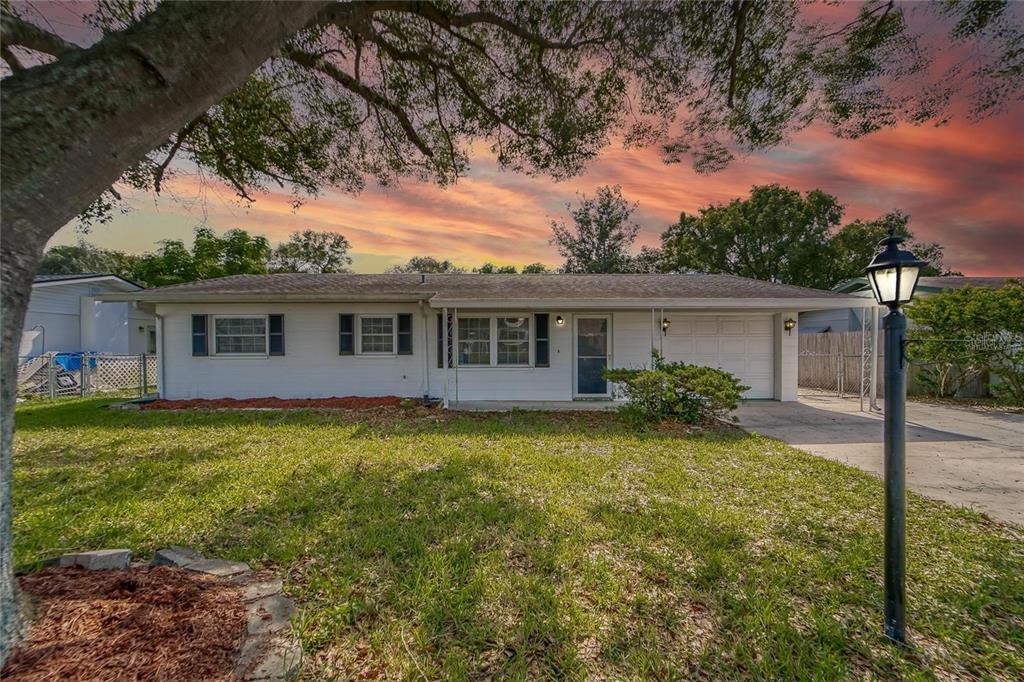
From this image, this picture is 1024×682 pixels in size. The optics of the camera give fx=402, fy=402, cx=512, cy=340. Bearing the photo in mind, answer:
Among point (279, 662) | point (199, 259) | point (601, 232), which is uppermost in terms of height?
point (601, 232)

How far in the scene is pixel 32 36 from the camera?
2.82 meters

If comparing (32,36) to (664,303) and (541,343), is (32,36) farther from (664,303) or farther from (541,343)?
(664,303)

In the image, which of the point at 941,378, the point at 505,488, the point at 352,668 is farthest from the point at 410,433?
the point at 941,378

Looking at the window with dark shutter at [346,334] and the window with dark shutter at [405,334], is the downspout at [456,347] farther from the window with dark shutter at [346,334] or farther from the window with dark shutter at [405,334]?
the window with dark shutter at [346,334]

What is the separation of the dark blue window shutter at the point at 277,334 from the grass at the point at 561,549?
13.7 feet

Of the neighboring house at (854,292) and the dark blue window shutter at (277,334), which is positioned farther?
the neighboring house at (854,292)

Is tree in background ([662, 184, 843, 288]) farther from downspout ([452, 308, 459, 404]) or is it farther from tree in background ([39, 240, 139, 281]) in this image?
tree in background ([39, 240, 139, 281])

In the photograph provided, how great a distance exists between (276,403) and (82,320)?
14.7 metres

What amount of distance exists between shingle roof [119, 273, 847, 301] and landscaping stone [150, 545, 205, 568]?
6391 millimetres

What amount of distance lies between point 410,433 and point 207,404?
19.5 feet

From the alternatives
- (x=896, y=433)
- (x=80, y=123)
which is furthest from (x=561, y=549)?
(x=80, y=123)

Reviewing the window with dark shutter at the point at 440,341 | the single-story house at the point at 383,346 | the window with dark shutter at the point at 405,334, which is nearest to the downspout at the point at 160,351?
the single-story house at the point at 383,346

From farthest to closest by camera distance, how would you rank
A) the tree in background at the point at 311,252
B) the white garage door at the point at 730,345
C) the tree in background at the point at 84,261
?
the tree in background at the point at 84,261 < the tree in background at the point at 311,252 < the white garage door at the point at 730,345

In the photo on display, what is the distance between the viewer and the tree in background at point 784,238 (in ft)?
82.5
